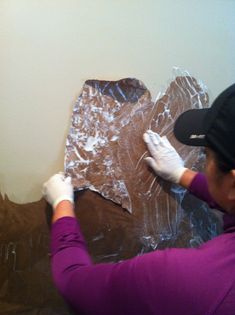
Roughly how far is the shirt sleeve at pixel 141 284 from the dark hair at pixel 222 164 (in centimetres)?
17

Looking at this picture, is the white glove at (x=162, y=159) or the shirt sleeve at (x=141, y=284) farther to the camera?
the white glove at (x=162, y=159)

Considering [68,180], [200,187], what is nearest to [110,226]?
[68,180]

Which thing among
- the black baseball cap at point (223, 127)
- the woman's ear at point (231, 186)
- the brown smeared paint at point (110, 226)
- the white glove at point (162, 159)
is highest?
the black baseball cap at point (223, 127)

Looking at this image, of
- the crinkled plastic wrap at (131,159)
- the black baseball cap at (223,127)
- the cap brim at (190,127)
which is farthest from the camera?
the crinkled plastic wrap at (131,159)

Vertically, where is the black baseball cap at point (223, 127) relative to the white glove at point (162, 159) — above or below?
above

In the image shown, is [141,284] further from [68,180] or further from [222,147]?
[68,180]

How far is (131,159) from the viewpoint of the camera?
3.78 ft

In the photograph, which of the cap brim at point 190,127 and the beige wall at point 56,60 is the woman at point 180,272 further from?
the beige wall at point 56,60

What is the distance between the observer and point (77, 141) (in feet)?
3.51

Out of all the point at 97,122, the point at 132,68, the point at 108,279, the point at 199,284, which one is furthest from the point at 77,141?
the point at 199,284

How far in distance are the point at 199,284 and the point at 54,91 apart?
705 mm

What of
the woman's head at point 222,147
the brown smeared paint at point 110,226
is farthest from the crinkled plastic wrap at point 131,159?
the woman's head at point 222,147

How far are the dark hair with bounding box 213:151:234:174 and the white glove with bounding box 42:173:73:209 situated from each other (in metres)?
0.47

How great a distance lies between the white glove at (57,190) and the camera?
971mm
